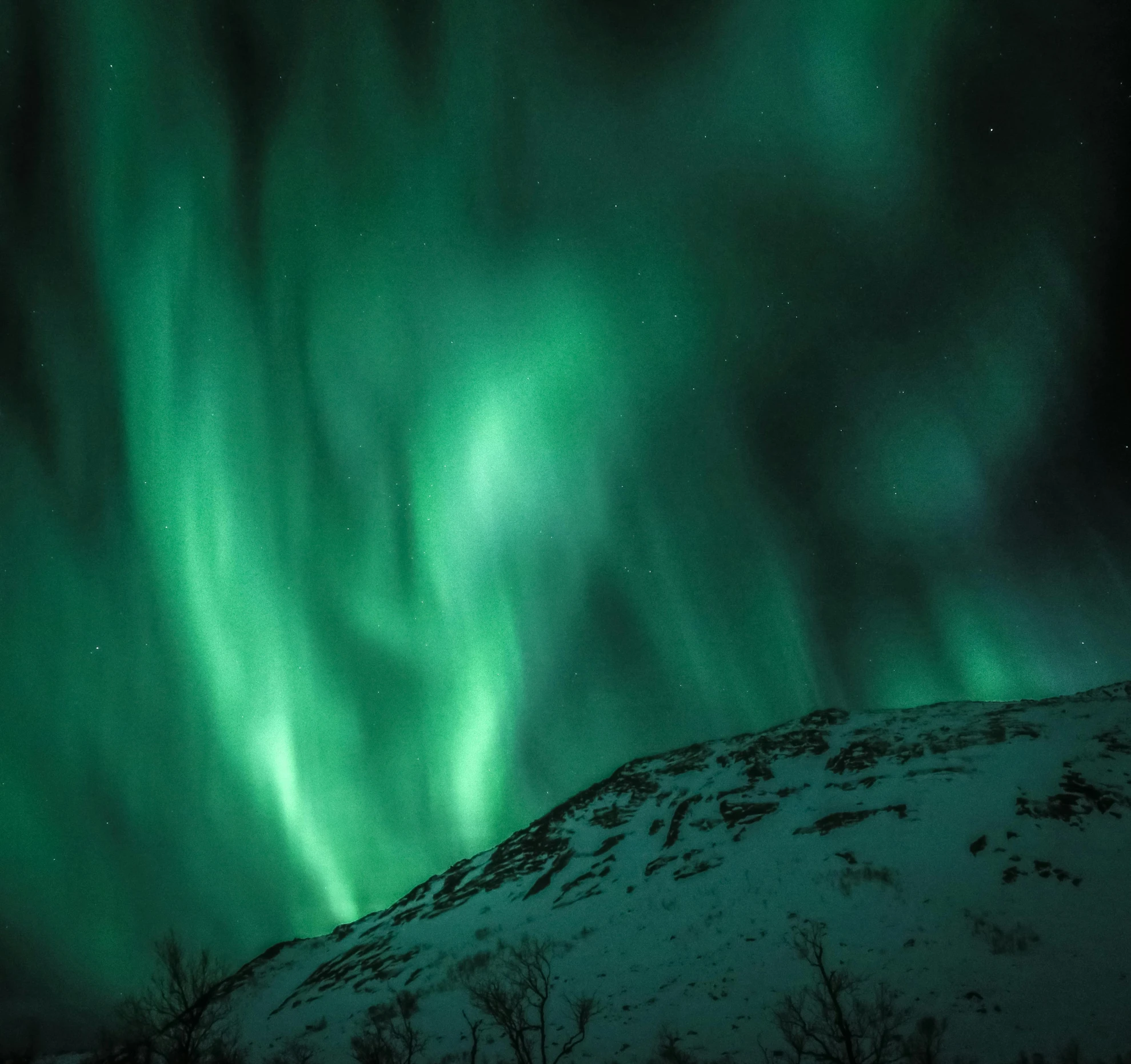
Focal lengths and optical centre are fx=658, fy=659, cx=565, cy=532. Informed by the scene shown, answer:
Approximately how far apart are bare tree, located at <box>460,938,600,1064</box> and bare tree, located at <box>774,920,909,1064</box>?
31.8ft

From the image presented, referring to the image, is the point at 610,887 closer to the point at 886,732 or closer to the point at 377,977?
the point at 377,977

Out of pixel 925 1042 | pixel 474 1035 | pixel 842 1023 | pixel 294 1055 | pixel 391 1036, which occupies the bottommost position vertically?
pixel 925 1042

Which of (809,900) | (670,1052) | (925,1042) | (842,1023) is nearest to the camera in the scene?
(842,1023)

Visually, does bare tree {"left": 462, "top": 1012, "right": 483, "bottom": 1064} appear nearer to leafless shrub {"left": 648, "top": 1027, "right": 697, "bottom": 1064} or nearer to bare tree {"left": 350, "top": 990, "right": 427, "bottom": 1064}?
bare tree {"left": 350, "top": 990, "right": 427, "bottom": 1064}

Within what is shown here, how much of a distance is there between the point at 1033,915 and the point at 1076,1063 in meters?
12.8

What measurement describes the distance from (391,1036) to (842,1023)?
2676cm

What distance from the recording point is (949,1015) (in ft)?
86.0

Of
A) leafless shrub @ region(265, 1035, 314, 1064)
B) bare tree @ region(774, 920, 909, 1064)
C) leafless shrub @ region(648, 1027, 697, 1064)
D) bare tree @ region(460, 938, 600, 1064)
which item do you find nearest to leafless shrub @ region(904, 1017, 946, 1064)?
bare tree @ region(774, 920, 909, 1064)

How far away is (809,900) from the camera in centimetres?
4116

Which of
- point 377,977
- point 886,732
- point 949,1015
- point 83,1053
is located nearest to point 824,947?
point 949,1015

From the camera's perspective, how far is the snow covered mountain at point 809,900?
28984 mm

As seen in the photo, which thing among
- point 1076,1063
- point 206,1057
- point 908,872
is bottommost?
point 1076,1063

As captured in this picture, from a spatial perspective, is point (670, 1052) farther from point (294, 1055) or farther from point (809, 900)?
point (294, 1055)

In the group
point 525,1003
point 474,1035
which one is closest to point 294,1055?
point 474,1035
